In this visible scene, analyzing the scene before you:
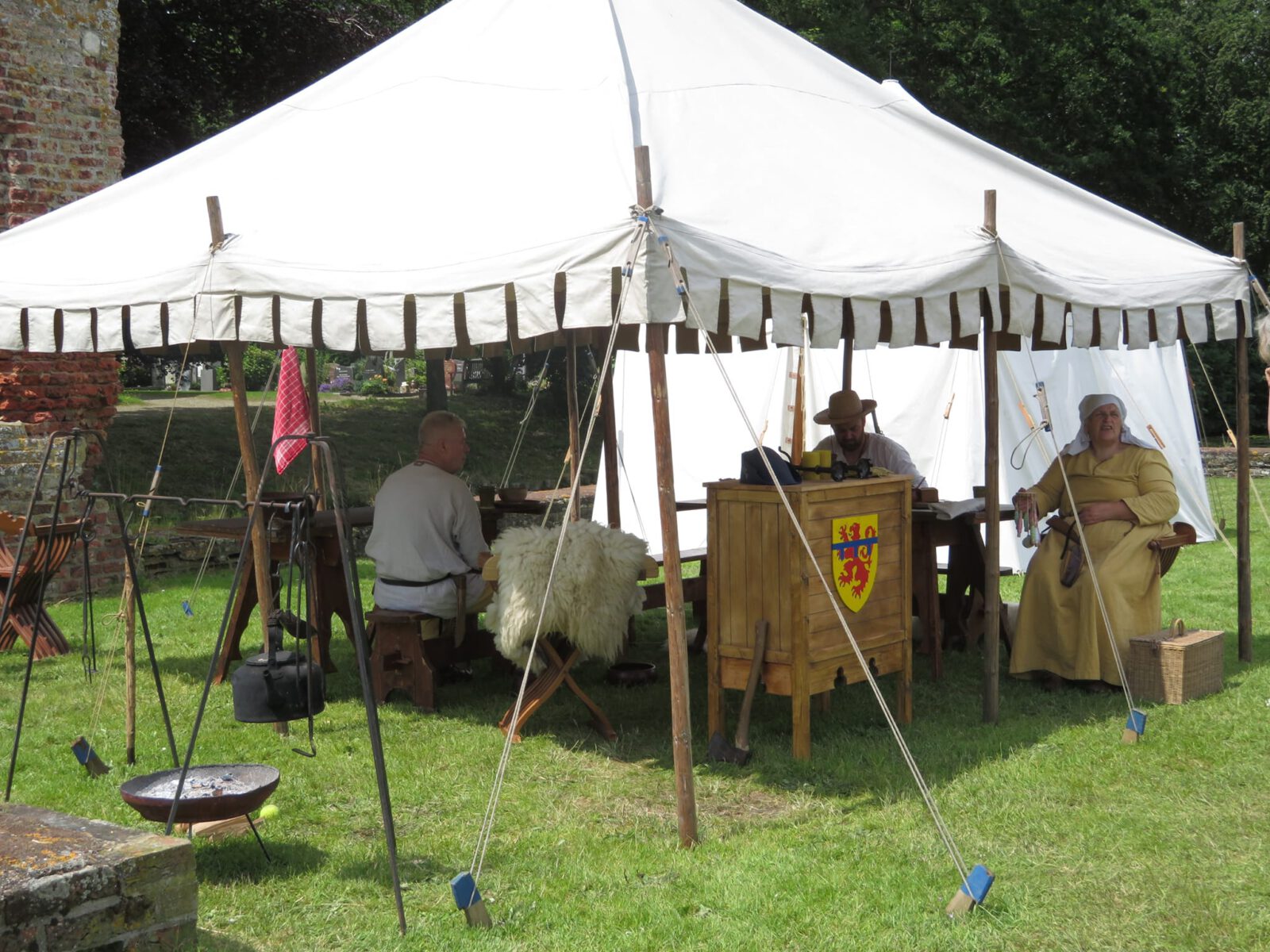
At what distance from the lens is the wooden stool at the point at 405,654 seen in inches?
239

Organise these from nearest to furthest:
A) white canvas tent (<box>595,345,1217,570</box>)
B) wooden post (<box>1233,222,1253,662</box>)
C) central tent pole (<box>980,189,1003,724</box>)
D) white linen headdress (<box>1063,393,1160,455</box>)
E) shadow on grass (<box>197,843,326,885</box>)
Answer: shadow on grass (<box>197,843,326,885</box>)
central tent pole (<box>980,189,1003,724</box>)
white linen headdress (<box>1063,393,1160,455</box>)
wooden post (<box>1233,222,1253,662</box>)
white canvas tent (<box>595,345,1217,570</box>)

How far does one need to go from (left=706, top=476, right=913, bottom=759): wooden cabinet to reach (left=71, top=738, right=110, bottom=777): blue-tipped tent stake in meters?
2.34

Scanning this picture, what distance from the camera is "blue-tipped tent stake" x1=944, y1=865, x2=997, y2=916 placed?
11.9 feet

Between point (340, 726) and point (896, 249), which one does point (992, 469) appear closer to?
point (896, 249)

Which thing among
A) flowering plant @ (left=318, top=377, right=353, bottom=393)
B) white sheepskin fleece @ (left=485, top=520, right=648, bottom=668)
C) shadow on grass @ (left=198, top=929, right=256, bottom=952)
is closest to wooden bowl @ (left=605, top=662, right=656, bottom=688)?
white sheepskin fleece @ (left=485, top=520, right=648, bottom=668)

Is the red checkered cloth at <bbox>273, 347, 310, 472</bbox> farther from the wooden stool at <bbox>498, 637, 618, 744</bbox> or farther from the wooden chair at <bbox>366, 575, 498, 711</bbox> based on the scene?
the wooden stool at <bbox>498, 637, 618, 744</bbox>

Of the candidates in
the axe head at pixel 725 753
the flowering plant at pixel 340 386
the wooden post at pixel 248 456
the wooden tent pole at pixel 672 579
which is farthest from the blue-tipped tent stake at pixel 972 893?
the flowering plant at pixel 340 386

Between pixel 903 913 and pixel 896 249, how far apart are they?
7.91 ft

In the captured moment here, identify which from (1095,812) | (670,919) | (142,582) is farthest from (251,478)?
(142,582)

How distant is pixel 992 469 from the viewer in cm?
563

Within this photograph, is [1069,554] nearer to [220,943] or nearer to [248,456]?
[248,456]

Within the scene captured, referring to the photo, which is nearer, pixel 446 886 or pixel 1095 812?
pixel 446 886

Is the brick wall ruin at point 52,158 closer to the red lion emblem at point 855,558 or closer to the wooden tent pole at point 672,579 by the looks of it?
the red lion emblem at point 855,558

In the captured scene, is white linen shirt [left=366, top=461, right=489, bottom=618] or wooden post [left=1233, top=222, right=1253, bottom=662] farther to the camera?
wooden post [left=1233, top=222, right=1253, bottom=662]
